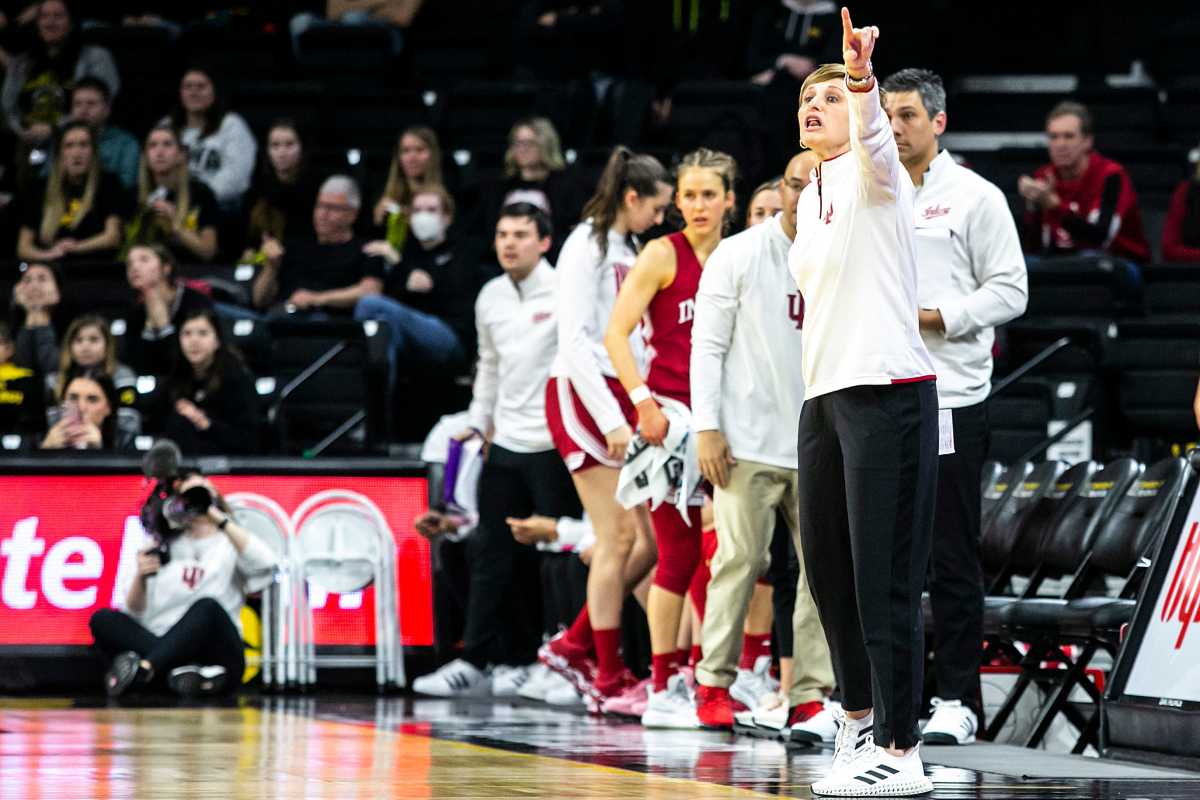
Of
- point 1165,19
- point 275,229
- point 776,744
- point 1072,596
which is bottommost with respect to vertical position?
point 776,744

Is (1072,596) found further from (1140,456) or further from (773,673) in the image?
(1140,456)

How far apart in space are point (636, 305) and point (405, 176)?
5.15 metres

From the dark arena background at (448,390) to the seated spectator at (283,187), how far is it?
1.1 inches

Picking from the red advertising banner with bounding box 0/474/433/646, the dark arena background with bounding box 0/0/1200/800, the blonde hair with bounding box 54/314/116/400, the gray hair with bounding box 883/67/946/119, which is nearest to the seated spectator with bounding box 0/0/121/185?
the dark arena background with bounding box 0/0/1200/800

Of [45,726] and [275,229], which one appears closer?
[45,726]

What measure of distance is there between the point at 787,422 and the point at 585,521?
224 centimetres

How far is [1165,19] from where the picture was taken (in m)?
14.5

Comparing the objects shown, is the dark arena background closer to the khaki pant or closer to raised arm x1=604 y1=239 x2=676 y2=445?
the khaki pant

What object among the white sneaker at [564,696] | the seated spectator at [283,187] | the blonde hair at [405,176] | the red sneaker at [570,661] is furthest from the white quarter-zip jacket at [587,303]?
the seated spectator at [283,187]

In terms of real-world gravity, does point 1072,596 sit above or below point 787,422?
below

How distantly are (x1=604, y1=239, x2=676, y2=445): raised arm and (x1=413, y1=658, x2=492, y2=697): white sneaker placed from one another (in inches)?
88.5

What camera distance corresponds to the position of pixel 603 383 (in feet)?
24.6

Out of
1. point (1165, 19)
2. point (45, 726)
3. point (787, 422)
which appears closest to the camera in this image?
point (787, 422)

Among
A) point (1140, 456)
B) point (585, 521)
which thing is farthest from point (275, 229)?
point (1140, 456)
